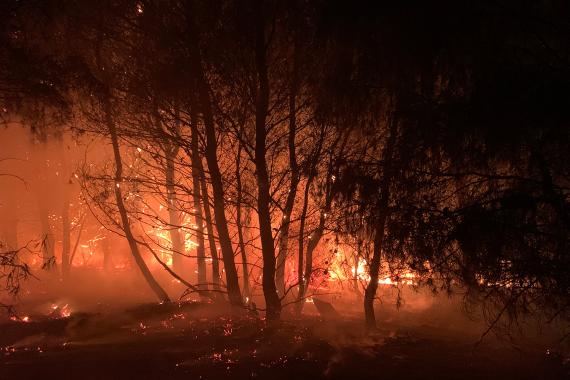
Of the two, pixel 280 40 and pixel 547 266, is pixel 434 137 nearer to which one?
pixel 547 266

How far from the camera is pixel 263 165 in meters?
9.35

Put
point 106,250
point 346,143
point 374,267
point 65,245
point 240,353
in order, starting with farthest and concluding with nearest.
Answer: point 106,250 → point 65,245 → point 346,143 → point 374,267 → point 240,353

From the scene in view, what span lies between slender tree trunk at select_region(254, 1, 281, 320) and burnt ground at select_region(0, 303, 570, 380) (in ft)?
3.40

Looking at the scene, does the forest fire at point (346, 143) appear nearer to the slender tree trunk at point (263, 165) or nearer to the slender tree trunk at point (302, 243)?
the slender tree trunk at point (263, 165)

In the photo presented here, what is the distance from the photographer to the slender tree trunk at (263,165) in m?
8.98

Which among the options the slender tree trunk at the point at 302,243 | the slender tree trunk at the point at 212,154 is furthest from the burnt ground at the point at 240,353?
the slender tree trunk at the point at 212,154

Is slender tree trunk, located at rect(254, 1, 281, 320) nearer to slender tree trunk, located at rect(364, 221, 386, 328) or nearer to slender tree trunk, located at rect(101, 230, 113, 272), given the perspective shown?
→ slender tree trunk, located at rect(364, 221, 386, 328)

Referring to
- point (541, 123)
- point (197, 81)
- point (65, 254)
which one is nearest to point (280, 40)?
point (197, 81)

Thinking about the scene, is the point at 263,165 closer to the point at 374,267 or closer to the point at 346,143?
the point at 346,143

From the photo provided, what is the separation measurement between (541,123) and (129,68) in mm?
8340

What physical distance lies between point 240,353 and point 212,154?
4.89 meters

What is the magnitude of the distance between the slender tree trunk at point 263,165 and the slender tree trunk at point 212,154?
1167mm

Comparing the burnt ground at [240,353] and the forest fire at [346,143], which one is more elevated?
the forest fire at [346,143]

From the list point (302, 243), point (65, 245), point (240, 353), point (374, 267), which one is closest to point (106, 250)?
point (65, 245)
